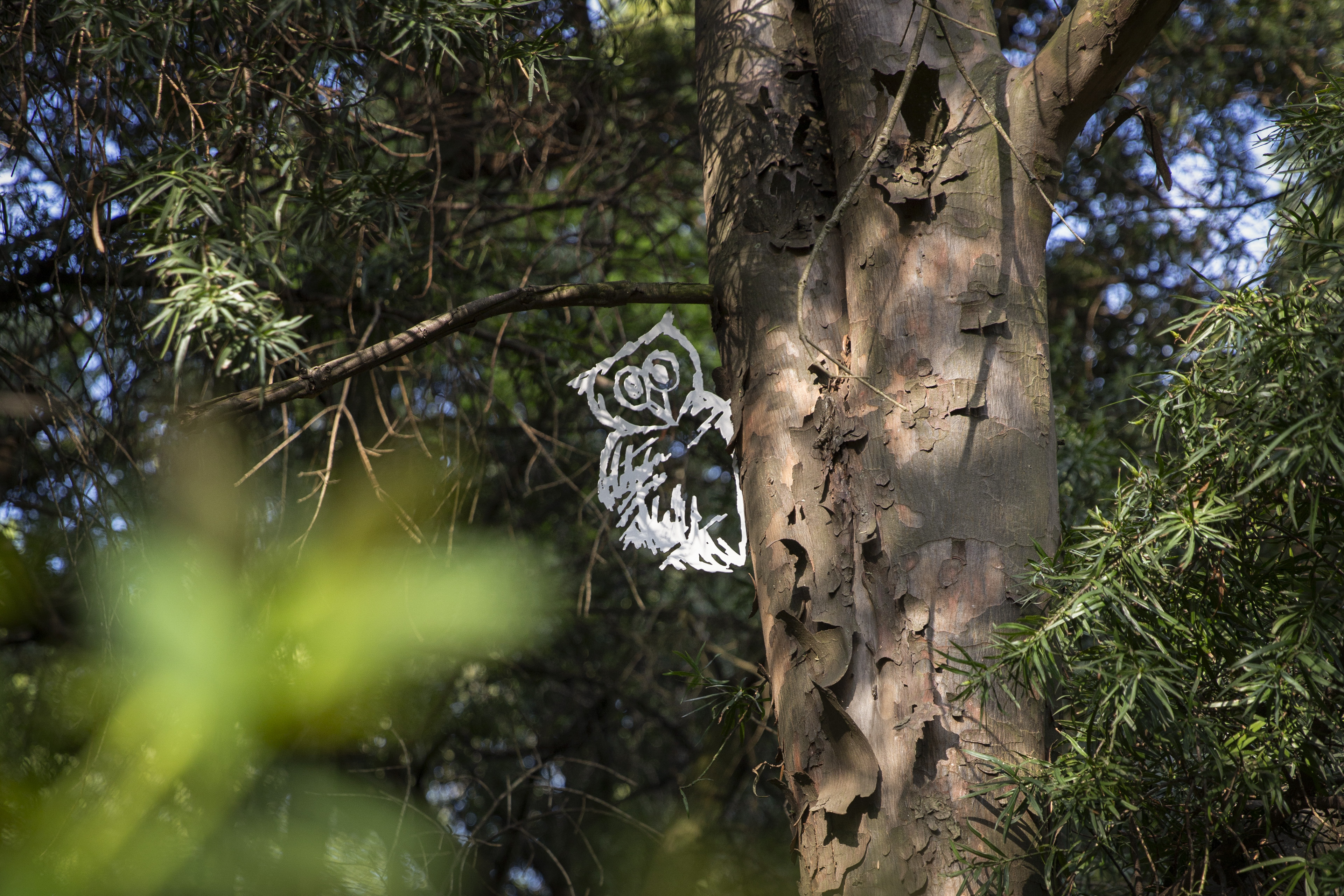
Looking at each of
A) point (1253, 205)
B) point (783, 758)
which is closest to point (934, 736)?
point (783, 758)

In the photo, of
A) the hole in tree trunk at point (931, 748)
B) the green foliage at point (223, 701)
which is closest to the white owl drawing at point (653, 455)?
Result: the hole in tree trunk at point (931, 748)

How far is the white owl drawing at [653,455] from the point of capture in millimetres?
1342

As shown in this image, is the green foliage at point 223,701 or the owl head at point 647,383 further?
the green foliage at point 223,701

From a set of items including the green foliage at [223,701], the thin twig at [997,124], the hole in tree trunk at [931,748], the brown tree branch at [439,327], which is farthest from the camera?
the green foliage at [223,701]

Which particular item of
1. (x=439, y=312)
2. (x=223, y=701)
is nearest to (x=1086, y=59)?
(x=439, y=312)

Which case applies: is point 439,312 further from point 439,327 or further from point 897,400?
point 897,400

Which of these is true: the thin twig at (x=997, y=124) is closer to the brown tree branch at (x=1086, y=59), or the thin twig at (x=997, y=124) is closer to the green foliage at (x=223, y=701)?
the brown tree branch at (x=1086, y=59)

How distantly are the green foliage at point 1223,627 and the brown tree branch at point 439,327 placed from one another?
65cm

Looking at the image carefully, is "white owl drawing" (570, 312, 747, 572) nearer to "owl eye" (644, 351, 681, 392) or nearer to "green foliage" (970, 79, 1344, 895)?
"owl eye" (644, 351, 681, 392)

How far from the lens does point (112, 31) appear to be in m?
1.42

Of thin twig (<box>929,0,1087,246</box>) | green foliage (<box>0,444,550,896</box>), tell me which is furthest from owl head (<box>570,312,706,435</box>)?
green foliage (<box>0,444,550,896</box>)

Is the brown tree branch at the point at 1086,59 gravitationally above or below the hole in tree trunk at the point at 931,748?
above

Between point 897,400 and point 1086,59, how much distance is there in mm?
472

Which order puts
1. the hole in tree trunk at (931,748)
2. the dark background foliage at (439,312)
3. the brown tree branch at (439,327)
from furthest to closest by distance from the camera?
the dark background foliage at (439,312) < the brown tree branch at (439,327) < the hole in tree trunk at (931,748)
